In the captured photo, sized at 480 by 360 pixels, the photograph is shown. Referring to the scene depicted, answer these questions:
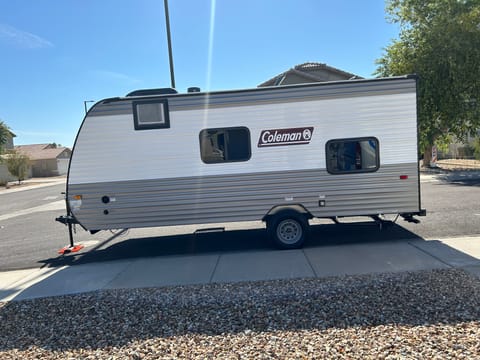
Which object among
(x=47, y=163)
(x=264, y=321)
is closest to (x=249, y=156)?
(x=264, y=321)

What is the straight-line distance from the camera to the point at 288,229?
269 inches

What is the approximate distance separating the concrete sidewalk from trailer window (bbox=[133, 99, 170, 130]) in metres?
2.90

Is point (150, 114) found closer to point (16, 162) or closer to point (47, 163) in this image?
point (16, 162)

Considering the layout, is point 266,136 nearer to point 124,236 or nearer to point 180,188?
point 180,188

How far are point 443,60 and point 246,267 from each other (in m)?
17.6

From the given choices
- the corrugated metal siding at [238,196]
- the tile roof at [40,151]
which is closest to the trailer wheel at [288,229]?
the corrugated metal siding at [238,196]

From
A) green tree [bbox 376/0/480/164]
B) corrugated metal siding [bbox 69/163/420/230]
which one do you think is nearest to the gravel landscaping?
corrugated metal siding [bbox 69/163/420/230]

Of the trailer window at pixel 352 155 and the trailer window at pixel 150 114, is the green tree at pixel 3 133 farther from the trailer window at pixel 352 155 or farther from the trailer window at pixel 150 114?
the trailer window at pixel 352 155

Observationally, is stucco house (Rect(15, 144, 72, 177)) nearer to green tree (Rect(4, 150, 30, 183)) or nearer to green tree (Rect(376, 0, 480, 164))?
green tree (Rect(4, 150, 30, 183))

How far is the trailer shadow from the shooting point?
7188 millimetres

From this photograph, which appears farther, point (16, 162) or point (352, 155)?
point (16, 162)

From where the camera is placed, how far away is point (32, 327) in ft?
13.7

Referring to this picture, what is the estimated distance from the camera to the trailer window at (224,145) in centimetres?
668

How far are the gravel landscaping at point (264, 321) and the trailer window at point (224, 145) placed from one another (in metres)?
2.73
